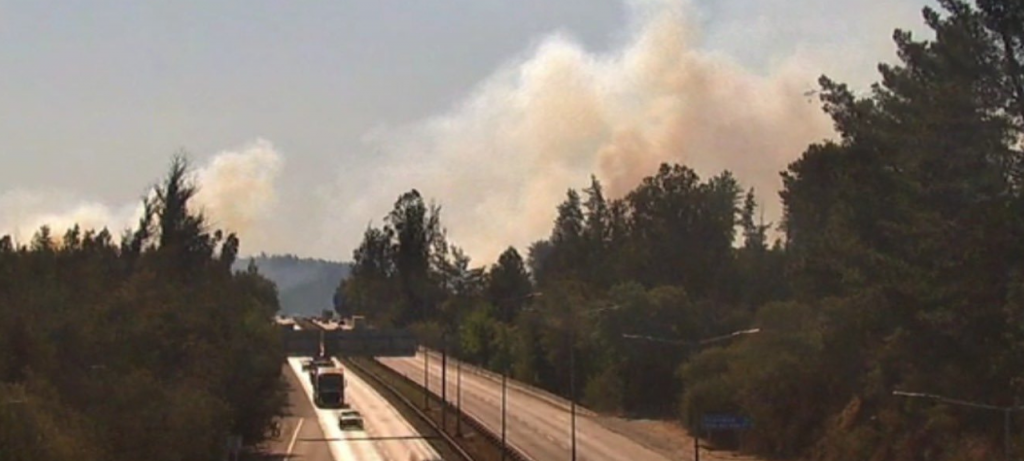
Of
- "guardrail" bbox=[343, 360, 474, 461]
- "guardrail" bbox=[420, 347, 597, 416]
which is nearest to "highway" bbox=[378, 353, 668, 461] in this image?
"guardrail" bbox=[420, 347, 597, 416]

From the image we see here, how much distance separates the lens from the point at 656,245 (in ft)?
538

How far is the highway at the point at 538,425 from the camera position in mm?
95375

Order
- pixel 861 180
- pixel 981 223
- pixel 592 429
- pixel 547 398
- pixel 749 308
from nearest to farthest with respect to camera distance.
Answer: pixel 981 223
pixel 861 180
pixel 592 429
pixel 547 398
pixel 749 308

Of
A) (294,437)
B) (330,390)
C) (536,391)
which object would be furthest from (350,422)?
(536,391)

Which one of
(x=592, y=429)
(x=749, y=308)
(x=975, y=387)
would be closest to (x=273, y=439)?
(x=592, y=429)

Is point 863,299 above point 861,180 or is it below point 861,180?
below

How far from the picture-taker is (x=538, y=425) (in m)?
117

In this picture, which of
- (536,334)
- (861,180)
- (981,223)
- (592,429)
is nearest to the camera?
(981,223)

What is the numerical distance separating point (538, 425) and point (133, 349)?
53013mm

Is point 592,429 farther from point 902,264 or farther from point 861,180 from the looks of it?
point 902,264

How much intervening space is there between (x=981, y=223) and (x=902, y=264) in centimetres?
722

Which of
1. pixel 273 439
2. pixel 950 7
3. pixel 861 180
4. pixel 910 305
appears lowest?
pixel 273 439

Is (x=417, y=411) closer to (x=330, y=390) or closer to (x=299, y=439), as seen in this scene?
(x=330, y=390)

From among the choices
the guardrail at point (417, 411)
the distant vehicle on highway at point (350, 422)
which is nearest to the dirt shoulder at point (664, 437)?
the guardrail at point (417, 411)
